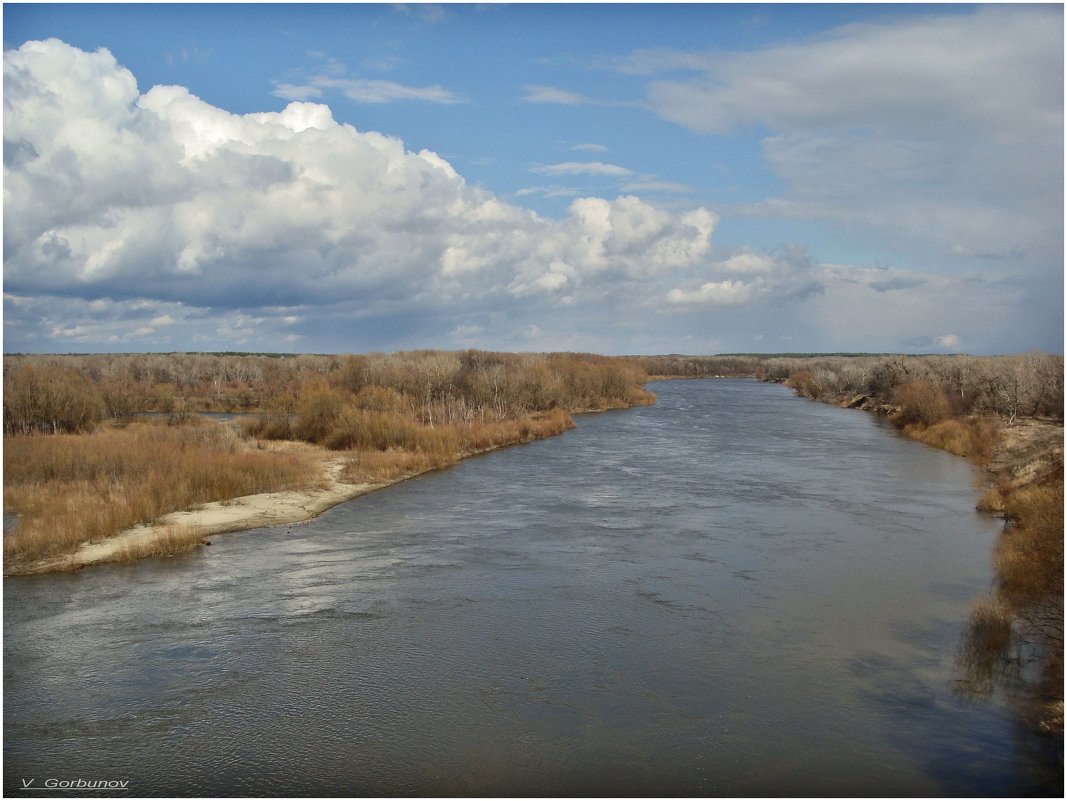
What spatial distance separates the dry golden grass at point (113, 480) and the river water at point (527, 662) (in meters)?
1.88

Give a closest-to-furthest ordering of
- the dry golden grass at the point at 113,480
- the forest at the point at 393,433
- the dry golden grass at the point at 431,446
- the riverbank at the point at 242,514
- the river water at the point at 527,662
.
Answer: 1. the river water at the point at 527,662
2. the forest at the point at 393,433
3. the riverbank at the point at 242,514
4. the dry golden grass at the point at 113,480
5. the dry golden grass at the point at 431,446

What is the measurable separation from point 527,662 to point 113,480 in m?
13.4

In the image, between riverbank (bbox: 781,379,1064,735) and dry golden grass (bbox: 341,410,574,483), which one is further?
dry golden grass (bbox: 341,410,574,483)

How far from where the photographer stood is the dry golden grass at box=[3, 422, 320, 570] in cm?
1601

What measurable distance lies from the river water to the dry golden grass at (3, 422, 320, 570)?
188cm

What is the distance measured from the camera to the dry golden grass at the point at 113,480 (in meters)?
16.0

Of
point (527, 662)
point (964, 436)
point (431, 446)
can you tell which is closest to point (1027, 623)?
point (527, 662)

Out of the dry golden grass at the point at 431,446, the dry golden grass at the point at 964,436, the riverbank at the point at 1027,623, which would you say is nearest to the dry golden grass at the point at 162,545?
the dry golden grass at the point at 431,446

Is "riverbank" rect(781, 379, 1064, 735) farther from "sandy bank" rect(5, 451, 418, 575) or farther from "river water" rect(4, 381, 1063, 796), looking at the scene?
"sandy bank" rect(5, 451, 418, 575)

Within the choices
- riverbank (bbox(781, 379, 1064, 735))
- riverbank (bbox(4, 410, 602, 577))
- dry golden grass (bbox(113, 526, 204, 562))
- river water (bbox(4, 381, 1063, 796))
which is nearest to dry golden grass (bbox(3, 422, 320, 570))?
riverbank (bbox(4, 410, 602, 577))

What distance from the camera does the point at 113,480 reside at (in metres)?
19.4

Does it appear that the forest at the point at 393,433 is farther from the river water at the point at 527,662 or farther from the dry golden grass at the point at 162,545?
the river water at the point at 527,662

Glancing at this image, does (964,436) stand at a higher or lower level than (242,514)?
higher

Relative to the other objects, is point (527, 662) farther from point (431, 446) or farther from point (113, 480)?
point (431, 446)
